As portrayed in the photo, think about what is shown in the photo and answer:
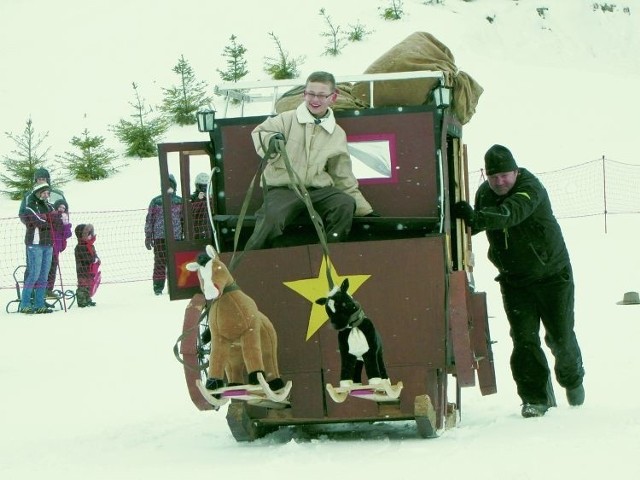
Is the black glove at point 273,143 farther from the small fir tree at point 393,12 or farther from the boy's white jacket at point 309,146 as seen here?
the small fir tree at point 393,12

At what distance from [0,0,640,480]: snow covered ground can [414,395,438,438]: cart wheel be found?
0.23 feet

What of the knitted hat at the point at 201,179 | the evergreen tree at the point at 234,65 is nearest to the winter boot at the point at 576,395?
the knitted hat at the point at 201,179

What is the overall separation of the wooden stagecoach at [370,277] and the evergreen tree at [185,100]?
2117 centimetres

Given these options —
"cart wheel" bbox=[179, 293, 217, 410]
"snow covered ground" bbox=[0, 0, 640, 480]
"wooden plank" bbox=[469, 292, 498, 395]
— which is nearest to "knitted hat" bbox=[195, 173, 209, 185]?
"snow covered ground" bbox=[0, 0, 640, 480]

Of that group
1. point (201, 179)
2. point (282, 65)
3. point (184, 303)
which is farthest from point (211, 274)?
point (282, 65)

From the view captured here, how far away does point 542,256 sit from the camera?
733cm

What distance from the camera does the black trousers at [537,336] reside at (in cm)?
739

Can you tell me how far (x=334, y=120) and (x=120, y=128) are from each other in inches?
817

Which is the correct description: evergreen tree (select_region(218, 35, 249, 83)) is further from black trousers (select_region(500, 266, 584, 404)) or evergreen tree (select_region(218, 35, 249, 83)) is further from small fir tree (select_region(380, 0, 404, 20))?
black trousers (select_region(500, 266, 584, 404))

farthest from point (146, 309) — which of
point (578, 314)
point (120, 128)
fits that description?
point (120, 128)

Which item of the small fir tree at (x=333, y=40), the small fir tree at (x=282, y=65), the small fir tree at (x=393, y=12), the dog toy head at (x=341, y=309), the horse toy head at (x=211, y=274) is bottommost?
the dog toy head at (x=341, y=309)

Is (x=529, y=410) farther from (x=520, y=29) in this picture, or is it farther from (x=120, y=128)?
(x=520, y=29)

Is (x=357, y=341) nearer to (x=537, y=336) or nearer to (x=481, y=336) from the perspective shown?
(x=481, y=336)

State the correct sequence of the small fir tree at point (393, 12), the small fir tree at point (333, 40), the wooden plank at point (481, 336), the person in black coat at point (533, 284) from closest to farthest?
the wooden plank at point (481, 336) < the person in black coat at point (533, 284) < the small fir tree at point (333, 40) < the small fir tree at point (393, 12)
